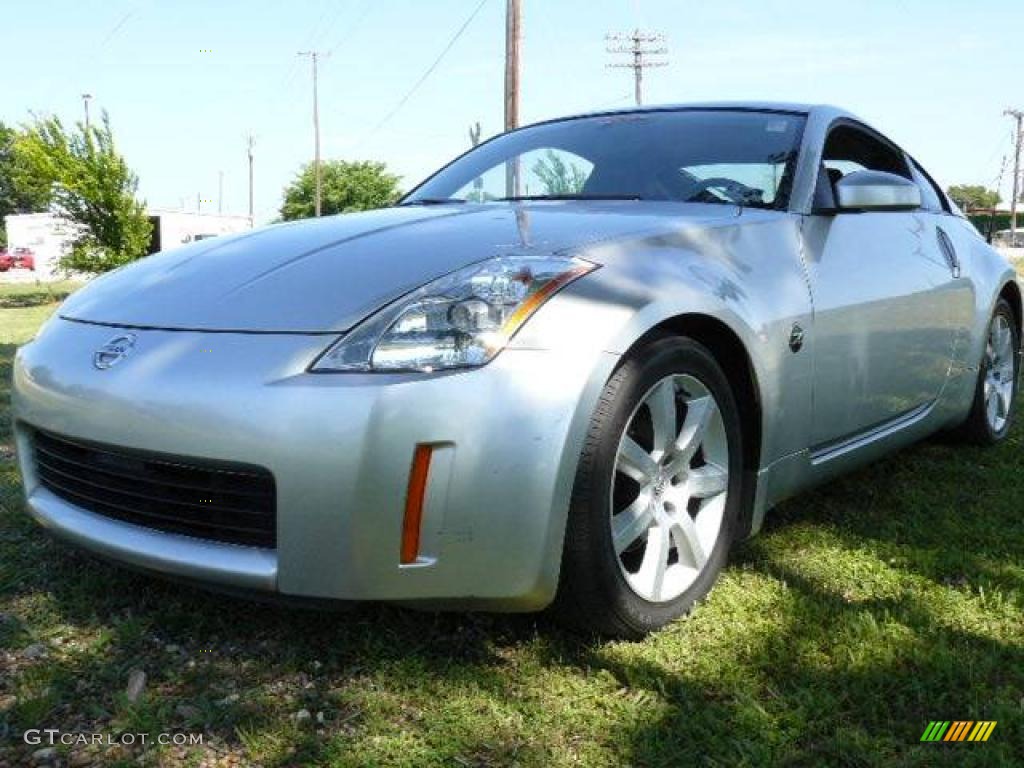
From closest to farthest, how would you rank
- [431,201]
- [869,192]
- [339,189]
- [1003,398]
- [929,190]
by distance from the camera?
1. [869,192]
2. [431,201]
3. [929,190]
4. [1003,398]
5. [339,189]

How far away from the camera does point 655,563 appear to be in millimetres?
2334

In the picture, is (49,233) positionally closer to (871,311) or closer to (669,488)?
(871,311)

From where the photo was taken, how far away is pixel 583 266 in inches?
87.1

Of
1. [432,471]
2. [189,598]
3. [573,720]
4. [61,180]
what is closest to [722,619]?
[573,720]

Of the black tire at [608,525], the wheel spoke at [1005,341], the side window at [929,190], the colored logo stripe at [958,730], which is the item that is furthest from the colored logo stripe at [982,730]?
the wheel spoke at [1005,341]

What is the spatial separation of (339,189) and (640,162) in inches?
2477

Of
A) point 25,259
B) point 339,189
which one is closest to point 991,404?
point 25,259

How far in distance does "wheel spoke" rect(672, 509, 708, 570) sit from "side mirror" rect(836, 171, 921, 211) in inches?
47.3

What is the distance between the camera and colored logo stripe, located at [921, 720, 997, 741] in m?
1.88

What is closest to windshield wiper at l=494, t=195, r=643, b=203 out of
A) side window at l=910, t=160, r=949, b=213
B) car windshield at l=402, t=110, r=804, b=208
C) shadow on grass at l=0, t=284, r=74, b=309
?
A: car windshield at l=402, t=110, r=804, b=208

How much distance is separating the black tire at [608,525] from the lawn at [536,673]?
0.26 ft

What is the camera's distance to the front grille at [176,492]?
2.02 m

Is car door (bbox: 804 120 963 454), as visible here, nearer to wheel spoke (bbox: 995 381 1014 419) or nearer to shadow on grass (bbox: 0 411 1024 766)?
shadow on grass (bbox: 0 411 1024 766)

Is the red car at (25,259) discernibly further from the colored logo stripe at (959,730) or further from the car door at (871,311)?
the colored logo stripe at (959,730)
